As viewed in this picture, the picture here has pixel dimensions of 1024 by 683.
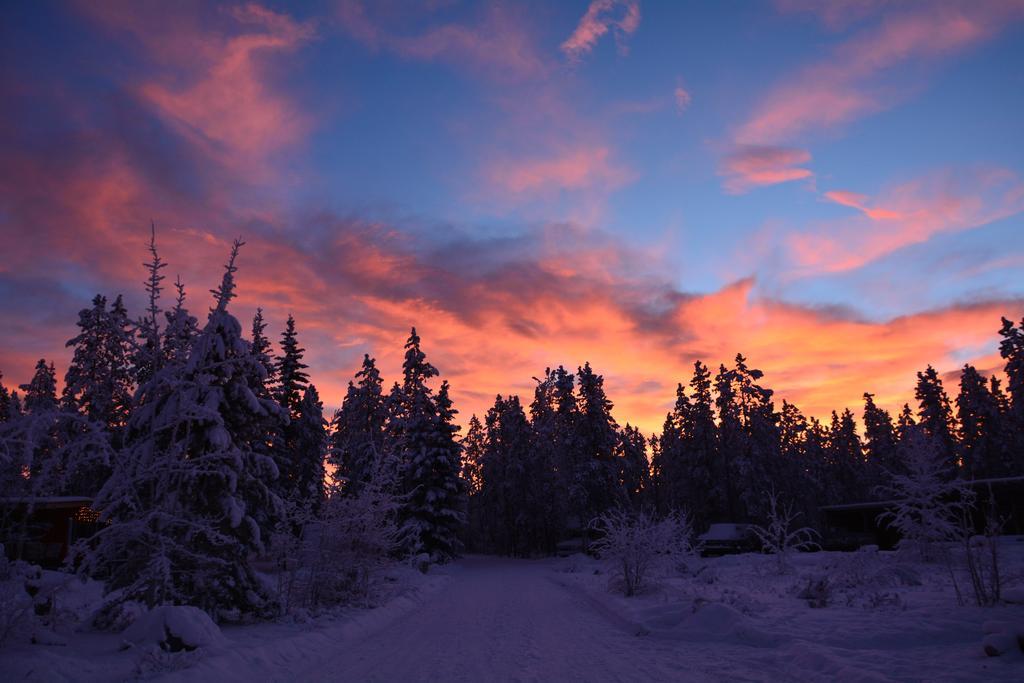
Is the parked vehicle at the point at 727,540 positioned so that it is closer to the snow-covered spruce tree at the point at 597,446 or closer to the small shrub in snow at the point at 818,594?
the snow-covered spruce tree at the point at 597,446

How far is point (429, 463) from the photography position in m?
41.5

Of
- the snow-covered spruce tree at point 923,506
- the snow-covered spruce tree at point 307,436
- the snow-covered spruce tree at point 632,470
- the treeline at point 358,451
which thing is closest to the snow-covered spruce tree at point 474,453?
the treeline at point 358,451

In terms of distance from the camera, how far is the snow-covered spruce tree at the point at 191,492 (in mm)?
11297

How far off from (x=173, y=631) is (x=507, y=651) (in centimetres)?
527

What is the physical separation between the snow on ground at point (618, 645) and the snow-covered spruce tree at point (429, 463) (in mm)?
24770

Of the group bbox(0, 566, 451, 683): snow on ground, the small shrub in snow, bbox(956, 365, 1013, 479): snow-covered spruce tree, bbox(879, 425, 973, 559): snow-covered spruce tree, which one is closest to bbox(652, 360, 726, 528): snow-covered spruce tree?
bbox(956, 365, 1013, 479): snow-covered spruce tree

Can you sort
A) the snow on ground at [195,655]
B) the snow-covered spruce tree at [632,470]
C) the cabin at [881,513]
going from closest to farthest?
the snow on ground at [195,655] → the cabin at [881,513] → the snow-covered spruce tree at [632,470]

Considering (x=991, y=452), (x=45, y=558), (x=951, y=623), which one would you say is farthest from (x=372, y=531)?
(x=991, y=452)

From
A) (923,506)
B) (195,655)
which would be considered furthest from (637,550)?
(195,655)

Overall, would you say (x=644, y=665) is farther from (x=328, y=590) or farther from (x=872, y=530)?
(x=872, y=530)

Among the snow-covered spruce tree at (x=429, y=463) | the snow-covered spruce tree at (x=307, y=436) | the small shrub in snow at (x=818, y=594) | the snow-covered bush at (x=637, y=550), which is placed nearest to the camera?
the small shrub in snow at (x=818, y=594)

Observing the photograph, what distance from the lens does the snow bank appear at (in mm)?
9039

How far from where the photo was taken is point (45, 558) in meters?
28.5

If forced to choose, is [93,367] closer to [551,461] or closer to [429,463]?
[429,463]
